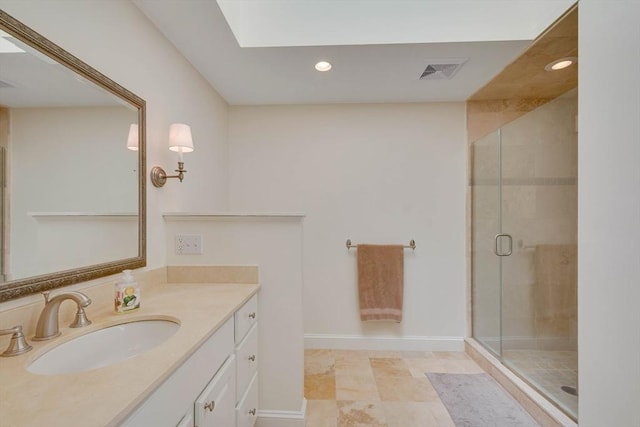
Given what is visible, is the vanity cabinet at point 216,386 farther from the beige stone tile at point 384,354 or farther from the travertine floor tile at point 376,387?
the beige stone tile at point 384,354

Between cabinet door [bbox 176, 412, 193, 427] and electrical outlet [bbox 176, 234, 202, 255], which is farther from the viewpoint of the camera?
electrical outlet [bbox 176, 234, 202, 255]

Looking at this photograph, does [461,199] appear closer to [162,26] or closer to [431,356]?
[431,356]

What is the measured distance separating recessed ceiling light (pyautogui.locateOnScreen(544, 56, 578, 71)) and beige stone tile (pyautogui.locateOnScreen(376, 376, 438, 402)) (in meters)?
2.41

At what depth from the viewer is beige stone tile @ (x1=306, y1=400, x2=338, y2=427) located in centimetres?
165

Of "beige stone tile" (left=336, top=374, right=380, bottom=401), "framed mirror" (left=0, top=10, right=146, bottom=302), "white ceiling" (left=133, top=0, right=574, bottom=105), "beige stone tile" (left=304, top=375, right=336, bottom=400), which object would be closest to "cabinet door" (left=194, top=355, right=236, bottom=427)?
"framed mirror" (left=0, top=10, right=146, bottom=302)

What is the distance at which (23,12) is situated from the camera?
3.03ft

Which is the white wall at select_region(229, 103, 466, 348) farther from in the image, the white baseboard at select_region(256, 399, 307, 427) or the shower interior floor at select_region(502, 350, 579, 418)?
the white baseboard at select_region(256, 399, 307, 427)

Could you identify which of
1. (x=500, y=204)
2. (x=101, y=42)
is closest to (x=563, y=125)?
(x=500, y=204)

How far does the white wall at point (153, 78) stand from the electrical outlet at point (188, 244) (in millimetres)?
82

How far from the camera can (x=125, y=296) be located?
1115 millimetres

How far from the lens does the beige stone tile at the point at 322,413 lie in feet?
5.43

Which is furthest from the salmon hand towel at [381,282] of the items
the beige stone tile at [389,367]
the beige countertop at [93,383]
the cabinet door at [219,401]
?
the beige countertop at [93,383]

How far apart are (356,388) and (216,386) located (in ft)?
4.28

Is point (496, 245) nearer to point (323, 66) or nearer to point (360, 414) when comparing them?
point (360, 414)
